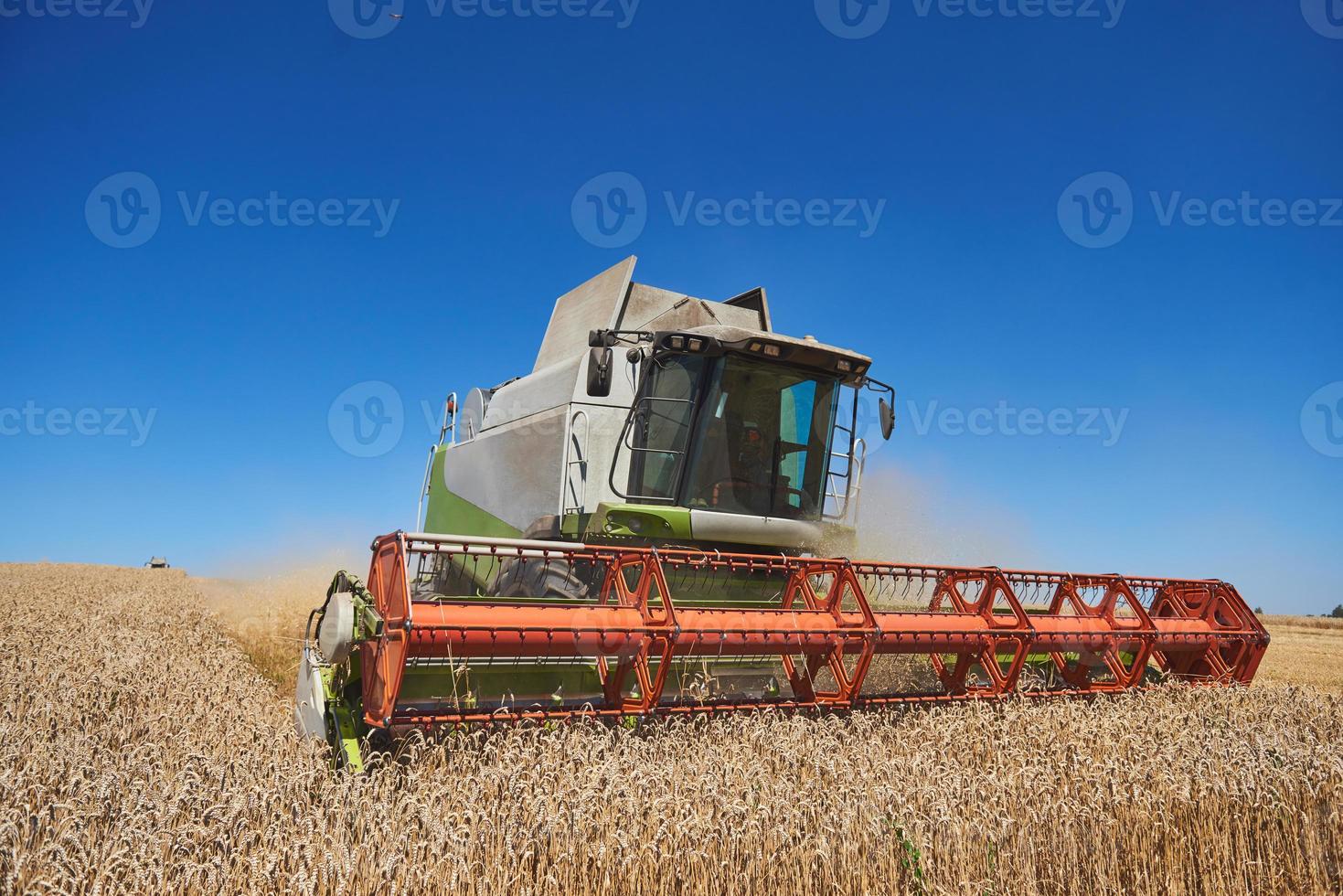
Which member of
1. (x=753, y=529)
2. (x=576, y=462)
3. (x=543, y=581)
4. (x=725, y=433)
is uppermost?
(x=725, y=433)

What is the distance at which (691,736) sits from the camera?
3.42 meters

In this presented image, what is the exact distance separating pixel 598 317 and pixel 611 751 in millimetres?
3814

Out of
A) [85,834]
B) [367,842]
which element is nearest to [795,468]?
[367,842]

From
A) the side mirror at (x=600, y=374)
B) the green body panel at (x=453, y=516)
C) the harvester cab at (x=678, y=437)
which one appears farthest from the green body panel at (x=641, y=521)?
the green body panel at (x=453, y=516)

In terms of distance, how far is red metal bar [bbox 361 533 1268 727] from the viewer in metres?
3.25

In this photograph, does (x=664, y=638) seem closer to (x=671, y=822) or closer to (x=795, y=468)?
(x=671, y=822)

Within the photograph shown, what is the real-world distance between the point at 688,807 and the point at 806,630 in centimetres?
148

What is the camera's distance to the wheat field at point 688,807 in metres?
2.27

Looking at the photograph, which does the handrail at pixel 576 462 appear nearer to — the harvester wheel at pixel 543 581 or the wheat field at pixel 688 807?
the harvester wheel at pixel 543 581

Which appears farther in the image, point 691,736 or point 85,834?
point 691,736

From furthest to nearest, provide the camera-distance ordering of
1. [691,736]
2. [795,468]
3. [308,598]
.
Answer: [308,598]
[795,468]
[691,736]

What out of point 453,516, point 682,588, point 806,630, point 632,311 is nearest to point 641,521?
point 682,588

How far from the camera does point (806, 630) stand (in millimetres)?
3914

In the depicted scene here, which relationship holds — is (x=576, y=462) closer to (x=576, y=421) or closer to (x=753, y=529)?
(x=576, y=421)
